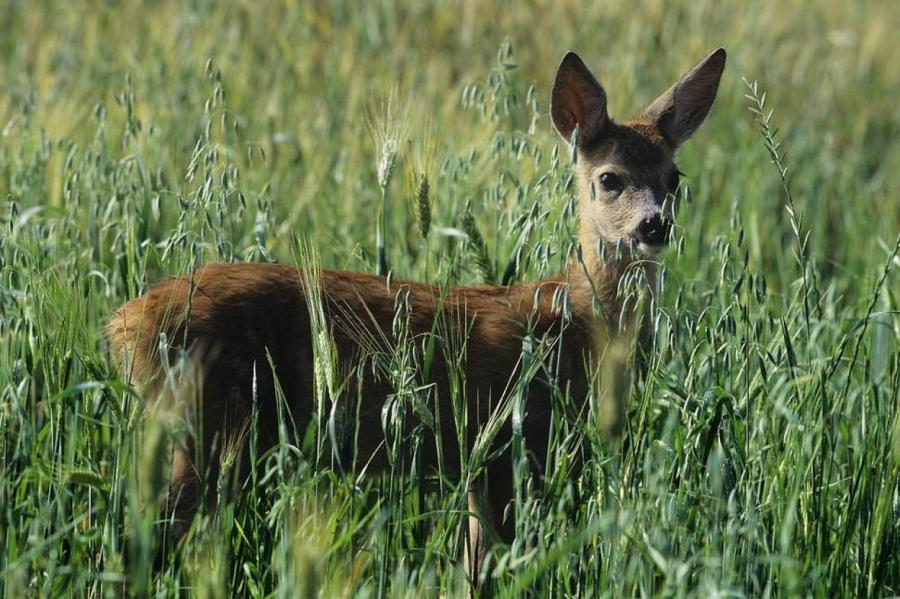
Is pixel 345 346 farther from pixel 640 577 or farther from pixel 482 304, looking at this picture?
pixel 640 577

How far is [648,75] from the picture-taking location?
948 centimetres

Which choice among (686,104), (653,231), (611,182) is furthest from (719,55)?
(653,231)

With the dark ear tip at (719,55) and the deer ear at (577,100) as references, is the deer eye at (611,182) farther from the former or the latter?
the dark ear tip at (719,55)

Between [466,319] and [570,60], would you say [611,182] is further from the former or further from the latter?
[466,319]

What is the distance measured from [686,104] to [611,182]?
2.02 feet

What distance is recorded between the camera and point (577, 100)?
539cm

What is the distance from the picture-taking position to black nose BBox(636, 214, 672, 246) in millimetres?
4738

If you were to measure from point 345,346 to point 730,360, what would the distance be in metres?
1.26

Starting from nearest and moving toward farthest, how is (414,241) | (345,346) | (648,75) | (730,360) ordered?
(730,360) → (345,346) → (414,241) → (648,75)

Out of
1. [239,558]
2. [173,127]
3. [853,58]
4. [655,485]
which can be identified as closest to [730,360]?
[655,485]

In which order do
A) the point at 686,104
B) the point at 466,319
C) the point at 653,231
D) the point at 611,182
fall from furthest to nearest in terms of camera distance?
the point at 686,104 → the point at 611,182 → the point at 653,231 → the point at 466,319

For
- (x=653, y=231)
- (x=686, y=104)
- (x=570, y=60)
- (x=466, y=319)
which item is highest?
(x=570, y=60)

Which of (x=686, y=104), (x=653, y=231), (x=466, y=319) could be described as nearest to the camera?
(x=466, y=319)

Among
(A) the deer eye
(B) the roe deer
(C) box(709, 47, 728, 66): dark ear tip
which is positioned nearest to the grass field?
(B) the roe deer
